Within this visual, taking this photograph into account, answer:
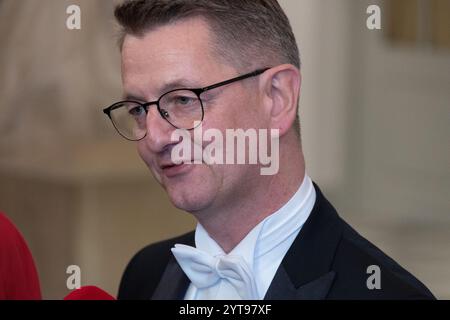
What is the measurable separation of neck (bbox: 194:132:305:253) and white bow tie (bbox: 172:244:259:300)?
0.03m

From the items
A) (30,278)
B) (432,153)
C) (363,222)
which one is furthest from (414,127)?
(30,278)

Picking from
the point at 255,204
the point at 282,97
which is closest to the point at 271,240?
the point at 255,204

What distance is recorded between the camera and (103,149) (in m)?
1.61

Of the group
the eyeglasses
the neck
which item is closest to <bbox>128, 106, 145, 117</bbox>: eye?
the eyeglasses

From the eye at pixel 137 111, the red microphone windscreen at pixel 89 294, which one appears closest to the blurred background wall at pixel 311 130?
the red microphone windscreen at pixel 89 294

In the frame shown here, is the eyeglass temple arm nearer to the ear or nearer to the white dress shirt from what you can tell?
the ear

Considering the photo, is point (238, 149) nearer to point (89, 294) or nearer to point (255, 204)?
point (255, 204)

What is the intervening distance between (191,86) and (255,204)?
17cm

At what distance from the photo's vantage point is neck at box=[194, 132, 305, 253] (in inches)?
42.4

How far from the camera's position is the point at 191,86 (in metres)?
1.04

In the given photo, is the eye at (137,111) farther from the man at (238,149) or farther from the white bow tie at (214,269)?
the white bow tie at (214,269)
